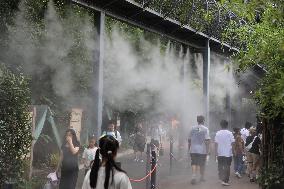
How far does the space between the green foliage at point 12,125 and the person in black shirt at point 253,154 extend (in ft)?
19.0

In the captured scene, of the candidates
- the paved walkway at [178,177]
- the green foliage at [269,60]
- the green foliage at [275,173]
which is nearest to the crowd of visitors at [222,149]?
the paved walkway at [178,177]

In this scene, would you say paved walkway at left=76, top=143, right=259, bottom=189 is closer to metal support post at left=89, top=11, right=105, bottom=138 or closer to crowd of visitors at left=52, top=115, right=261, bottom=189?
crowd of visitors at left=52, top=115, right=261, bottom=189

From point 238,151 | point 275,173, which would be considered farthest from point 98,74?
point 238,151

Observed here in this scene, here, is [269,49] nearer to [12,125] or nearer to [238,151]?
[12,125]

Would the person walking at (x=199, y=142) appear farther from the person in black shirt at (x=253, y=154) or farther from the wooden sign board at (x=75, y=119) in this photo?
the wooden sign board at (x=75, y=119)

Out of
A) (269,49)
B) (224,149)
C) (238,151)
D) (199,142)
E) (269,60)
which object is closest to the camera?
(269,49)

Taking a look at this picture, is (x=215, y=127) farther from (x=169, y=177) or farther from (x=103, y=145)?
(x=103, y=145)

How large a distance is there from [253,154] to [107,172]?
350 inches

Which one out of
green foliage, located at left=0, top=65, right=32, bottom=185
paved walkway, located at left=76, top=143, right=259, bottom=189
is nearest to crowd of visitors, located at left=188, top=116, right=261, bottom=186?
paved walkway, located at left=76, top=143, right=259, bottom=189

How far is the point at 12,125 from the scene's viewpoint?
29.3 feet

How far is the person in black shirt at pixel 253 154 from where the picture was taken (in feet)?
39.9

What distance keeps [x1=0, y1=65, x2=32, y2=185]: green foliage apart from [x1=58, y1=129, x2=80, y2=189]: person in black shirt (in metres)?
0.81

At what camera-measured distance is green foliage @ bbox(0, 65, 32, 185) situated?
28.8 ft

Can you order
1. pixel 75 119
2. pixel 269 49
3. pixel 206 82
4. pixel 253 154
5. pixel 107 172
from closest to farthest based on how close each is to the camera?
1. pixel 107 172
2. pixel 269 49
3. pixel 253 154
4. pixel 75 119
5. pixel 206 82
